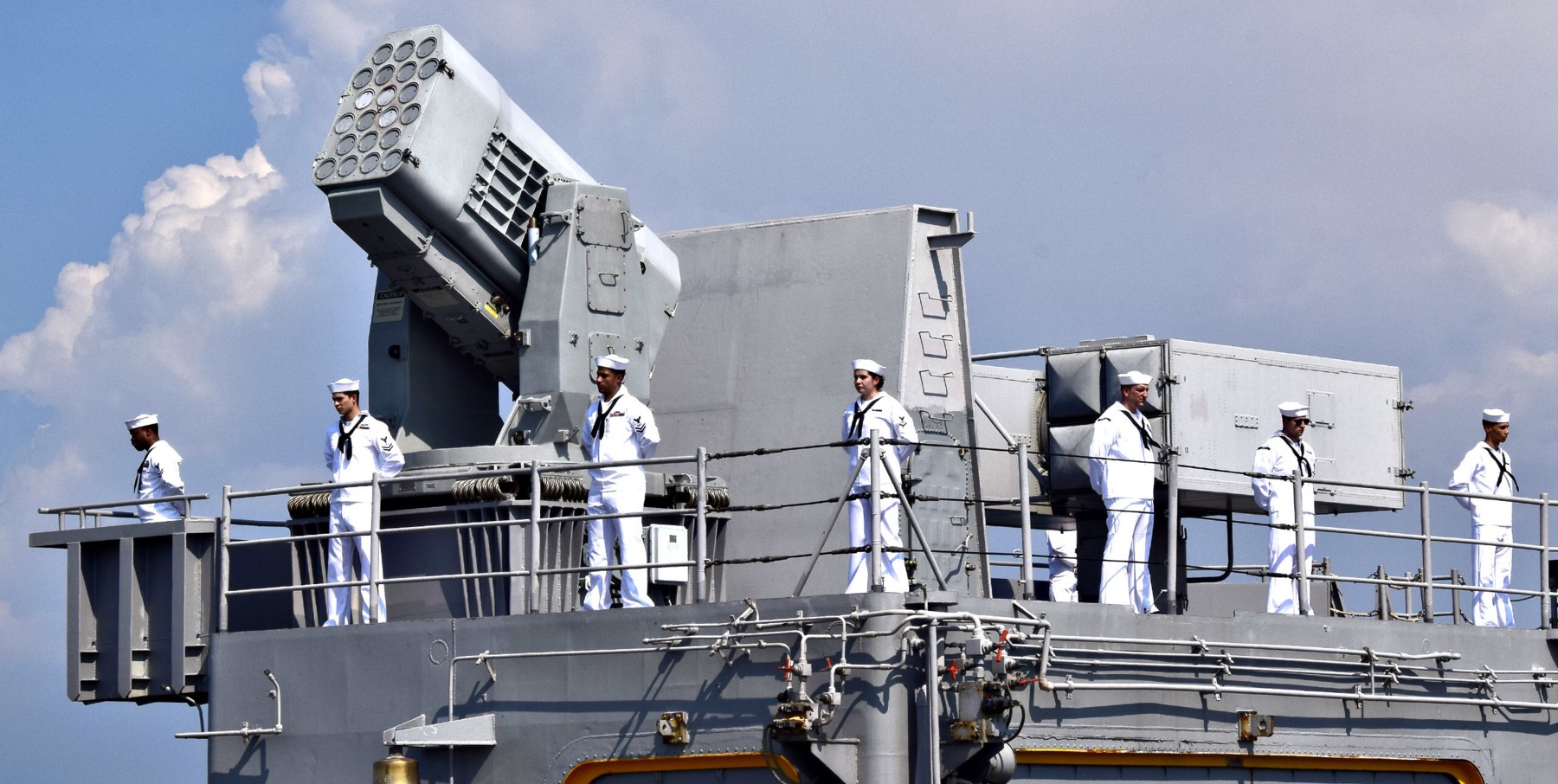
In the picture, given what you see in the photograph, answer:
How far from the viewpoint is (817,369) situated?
15.8m

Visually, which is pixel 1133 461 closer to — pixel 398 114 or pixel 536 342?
pixel 536 342

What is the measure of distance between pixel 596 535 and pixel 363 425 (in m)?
1.94

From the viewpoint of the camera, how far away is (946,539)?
1577 cm

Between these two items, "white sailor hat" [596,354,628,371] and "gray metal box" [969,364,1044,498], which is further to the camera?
"gray metal box" [969,364,1044,498]

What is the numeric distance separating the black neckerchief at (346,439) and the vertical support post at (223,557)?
0.76 m

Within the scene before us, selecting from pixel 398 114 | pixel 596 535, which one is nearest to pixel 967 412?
pixel 596 535

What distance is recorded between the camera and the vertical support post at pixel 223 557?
44.7 ft

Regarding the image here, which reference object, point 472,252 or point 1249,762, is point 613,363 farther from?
point 1249,762

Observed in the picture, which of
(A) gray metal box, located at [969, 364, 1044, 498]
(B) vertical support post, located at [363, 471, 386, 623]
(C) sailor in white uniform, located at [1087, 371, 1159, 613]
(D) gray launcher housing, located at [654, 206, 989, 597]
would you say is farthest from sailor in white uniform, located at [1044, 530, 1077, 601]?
(B) vertical support post, located at [363, 471, 386, 623]

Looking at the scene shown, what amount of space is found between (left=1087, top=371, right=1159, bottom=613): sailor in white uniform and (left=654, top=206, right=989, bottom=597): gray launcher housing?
6.15 feet

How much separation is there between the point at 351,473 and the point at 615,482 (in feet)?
6.43

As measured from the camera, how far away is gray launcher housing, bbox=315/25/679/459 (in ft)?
45.8

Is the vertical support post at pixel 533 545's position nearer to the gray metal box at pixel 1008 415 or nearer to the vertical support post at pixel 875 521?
the vertical support post at pixel 875 521

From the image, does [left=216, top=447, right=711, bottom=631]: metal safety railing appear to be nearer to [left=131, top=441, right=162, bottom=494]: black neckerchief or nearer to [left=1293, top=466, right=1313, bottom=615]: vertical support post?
[left=131, top=441, right=162, bottom=494]: black neckerchief
